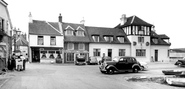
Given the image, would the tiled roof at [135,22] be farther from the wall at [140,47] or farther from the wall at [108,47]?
the wall at [108,47]

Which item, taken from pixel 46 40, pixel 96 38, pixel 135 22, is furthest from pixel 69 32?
pixel 135 22

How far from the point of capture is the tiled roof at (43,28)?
36.6m

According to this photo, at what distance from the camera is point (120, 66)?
64.0 feet

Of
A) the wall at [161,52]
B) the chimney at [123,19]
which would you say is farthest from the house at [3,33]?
the wall at [161,52]

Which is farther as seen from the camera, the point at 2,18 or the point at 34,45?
the point at 34,45

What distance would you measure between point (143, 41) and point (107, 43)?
859 cm

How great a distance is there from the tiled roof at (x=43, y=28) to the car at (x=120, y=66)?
66.8 ft

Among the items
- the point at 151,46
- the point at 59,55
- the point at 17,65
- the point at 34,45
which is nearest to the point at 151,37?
the point at 151,46

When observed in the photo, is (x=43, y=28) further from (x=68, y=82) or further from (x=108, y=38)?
(x=68, y=82)

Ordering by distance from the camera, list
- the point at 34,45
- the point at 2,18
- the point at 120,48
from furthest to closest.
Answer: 1. the point at 120,48
2. the point at 34,45
3. the point at 2,18

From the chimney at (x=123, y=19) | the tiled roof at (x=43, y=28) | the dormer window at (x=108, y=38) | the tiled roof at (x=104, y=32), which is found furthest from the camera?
the chimney at (x=123, y=19)

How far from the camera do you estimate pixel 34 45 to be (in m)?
35.8

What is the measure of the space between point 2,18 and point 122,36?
27.1 meters

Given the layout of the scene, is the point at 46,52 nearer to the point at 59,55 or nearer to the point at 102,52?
the point at 59,55
